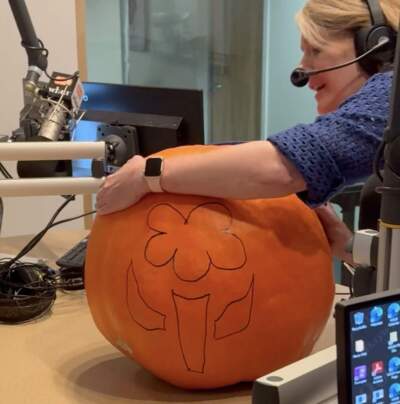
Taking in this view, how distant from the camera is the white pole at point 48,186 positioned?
1012 millimetres

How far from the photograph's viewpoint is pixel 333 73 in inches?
44.0

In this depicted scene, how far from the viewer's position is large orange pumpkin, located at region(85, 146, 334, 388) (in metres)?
0.85

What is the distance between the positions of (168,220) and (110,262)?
0.11 meters

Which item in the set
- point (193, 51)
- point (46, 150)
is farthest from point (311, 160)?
point (193, 51)

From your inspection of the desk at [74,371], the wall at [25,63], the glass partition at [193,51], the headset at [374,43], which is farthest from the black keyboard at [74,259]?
the glass partition at [193,51]

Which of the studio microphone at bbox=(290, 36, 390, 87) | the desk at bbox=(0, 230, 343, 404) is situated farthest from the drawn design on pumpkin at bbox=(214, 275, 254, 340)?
the studio microphone at bbox=(290, 36, 390, 87)

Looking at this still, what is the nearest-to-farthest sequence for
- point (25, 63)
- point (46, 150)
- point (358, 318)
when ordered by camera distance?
point (358, 318) → point (46, 150) → point (25, 63)

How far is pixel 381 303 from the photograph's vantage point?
1.69 feet

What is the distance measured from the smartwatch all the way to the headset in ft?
1.26

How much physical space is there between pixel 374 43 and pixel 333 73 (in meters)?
0.11

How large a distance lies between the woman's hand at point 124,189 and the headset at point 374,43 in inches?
16.2

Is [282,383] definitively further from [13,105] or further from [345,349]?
[13,105]

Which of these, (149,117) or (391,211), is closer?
(391,211)

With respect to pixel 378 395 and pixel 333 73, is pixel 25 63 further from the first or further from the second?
pixel 378 395
